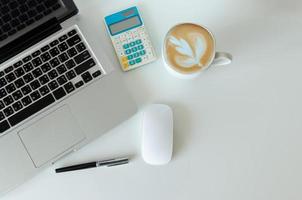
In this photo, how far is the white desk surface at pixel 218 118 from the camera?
70 centimetres

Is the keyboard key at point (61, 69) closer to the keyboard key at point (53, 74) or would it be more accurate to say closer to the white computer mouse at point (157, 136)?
the keyboard key at point (53, 74)

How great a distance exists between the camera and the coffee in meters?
0.67

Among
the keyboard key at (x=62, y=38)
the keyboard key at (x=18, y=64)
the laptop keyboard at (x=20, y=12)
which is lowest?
the keyboard key at (x=18, y=64)

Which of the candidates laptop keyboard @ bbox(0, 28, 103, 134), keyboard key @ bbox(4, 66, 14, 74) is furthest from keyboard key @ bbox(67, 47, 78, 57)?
keyboard key @ bbox(4, 66, 14, 74)

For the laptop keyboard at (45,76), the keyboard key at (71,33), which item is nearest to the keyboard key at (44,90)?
the laptop keyboard at (45,76)

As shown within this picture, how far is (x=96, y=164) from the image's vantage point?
69cm

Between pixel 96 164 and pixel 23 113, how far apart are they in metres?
0.16

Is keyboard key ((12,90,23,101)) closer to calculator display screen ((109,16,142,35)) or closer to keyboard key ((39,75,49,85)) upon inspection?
keyboard key ((39,75,49,85))

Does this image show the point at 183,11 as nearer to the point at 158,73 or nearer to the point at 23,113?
the point at 158,73

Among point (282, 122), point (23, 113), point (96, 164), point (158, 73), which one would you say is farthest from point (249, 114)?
point (23, 113)

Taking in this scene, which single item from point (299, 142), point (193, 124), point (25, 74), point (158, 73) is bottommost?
point (299, 142)

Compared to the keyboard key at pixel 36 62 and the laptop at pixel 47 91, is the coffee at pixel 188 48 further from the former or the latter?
the keyboard key at pixel 36 62

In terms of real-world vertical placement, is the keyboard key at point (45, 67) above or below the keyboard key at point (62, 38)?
below

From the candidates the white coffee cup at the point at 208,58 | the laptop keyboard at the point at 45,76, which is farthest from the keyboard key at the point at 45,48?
the white coffee cup at the point at 208,58
